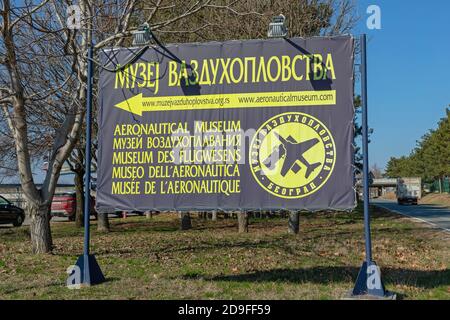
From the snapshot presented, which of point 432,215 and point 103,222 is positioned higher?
point 103,222

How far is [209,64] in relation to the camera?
796 centimetres

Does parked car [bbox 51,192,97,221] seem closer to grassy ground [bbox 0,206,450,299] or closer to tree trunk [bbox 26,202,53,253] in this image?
grassy ground [bbox 0,206,450,299]

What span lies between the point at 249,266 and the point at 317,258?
6.49 ft

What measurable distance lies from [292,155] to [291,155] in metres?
0.02

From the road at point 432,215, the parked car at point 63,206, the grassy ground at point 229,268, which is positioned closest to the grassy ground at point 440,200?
the road at point 432,215

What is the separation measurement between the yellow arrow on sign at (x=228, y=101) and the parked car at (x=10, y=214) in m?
18.6

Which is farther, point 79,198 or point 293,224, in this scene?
point 79,198

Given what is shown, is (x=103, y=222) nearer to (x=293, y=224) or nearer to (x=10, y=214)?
(x=10, y=214)

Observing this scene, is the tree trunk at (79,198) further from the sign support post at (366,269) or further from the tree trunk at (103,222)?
the sign support post at (366,269)

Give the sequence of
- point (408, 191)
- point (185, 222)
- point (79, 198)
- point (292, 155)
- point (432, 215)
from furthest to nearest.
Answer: point (408, 191), point (432, 215), point (79, 198), point (185, 222), point (292, 155)

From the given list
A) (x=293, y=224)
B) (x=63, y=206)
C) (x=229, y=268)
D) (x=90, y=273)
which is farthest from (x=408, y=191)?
(x=90, y=273)

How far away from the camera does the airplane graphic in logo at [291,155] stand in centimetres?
760

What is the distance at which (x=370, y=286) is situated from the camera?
22.1ft
